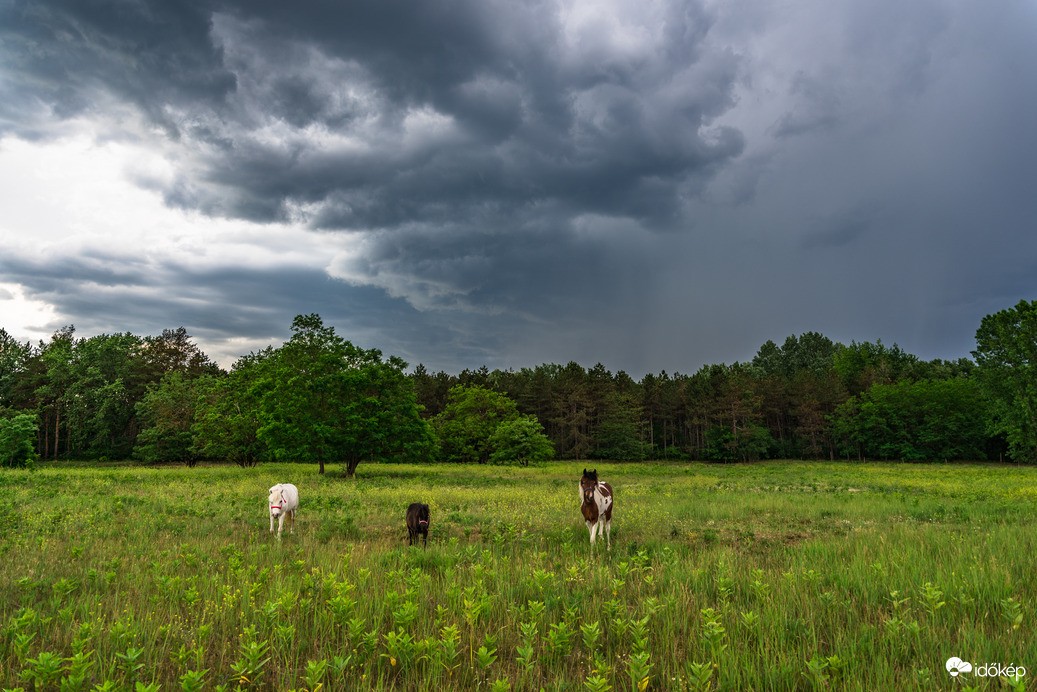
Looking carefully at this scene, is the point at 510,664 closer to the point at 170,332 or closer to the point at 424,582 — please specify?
the point at 424,582

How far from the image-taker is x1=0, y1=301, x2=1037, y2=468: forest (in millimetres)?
35719

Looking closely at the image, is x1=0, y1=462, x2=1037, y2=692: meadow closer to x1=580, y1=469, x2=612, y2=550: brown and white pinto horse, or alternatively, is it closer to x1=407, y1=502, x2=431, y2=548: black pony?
x1=407, y1=502, x2=431, y2=548: black pony

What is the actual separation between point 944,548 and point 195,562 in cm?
1409

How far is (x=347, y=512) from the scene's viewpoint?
1587 centimetres

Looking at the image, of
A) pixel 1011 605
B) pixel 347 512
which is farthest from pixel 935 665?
pixel 347 512

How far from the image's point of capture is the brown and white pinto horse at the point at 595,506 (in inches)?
442

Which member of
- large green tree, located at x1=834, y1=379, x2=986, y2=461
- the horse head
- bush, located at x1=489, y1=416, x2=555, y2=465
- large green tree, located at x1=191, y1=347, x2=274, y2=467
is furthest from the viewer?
A: large green tree, located at x1=834, y1=379, x2=986, y2=461

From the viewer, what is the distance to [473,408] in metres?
67.9

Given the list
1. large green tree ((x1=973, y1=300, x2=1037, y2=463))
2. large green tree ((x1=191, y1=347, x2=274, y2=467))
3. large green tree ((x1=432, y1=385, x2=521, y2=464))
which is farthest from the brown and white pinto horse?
large green tree ((x1=973, y1=300, x2=1037, y2=463))

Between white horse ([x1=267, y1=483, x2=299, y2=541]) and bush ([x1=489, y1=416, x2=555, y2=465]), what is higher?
white horse ([x1=267, y1=483, x2=299, y2=541])

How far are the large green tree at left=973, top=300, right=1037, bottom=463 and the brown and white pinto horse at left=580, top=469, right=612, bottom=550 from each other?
74.1 metres

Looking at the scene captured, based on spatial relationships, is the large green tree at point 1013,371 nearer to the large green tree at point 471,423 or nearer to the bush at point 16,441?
the large green tree at point 471,423

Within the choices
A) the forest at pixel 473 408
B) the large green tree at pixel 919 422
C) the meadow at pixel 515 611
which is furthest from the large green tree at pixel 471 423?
the large green tree at pixel 919 422

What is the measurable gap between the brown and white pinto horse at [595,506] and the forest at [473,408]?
24741 mm
